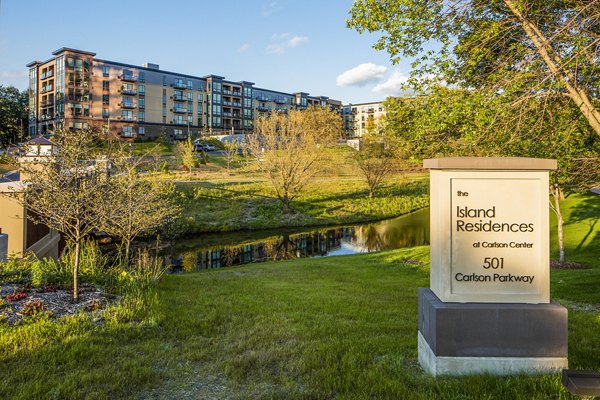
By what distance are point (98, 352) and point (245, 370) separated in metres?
1.76

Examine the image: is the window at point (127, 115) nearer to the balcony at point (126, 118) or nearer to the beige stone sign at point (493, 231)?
the balcony at point (126, 118)

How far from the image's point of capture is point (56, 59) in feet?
236

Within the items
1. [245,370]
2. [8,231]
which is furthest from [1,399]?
[8,231]

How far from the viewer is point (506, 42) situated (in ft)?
32.5

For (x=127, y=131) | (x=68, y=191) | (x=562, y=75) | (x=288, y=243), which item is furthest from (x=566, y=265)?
(x=127, y=131)

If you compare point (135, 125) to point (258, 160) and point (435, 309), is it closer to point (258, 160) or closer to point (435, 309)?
point (258, 160)

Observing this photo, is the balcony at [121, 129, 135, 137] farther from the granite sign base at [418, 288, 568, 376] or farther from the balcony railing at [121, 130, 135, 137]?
the granite sign base at [418, 288, 568, 376]

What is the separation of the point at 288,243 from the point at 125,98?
57.9 metres

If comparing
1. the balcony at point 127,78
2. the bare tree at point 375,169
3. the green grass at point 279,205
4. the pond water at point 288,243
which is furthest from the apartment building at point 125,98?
the pond water at point 288,243

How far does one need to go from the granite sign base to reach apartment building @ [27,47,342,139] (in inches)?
2510

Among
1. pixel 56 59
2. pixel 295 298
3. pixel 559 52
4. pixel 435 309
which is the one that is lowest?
pixel 295 298

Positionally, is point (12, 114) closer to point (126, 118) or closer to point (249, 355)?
point (126, 118)

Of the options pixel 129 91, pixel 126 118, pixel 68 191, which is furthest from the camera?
pixel 129 91

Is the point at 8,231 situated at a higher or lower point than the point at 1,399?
higher
